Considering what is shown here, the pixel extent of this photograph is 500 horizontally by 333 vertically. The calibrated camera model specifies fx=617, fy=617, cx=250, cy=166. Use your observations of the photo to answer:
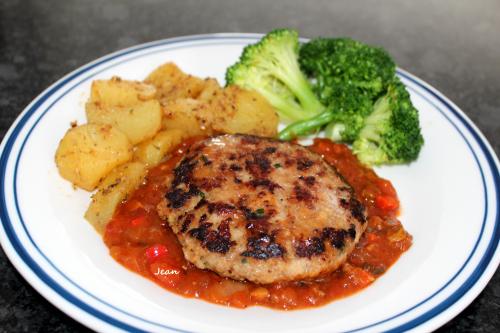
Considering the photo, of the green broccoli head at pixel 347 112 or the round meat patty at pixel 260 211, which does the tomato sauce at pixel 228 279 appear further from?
the green broccoli head at pixel 347 112

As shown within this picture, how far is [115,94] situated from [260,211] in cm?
178

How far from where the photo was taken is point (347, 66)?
5262 mm

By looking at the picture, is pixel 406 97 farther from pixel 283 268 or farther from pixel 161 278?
pixel 161 278

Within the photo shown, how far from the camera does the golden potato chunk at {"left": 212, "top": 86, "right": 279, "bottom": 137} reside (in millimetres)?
4988

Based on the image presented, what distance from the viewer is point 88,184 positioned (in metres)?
4.41

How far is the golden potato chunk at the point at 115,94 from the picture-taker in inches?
195

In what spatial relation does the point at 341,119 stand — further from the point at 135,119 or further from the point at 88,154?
the point at 88,154

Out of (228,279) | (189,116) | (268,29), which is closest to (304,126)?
(189,116)

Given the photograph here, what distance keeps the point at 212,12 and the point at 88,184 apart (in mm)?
4098

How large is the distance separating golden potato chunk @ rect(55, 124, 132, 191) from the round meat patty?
0.46 m

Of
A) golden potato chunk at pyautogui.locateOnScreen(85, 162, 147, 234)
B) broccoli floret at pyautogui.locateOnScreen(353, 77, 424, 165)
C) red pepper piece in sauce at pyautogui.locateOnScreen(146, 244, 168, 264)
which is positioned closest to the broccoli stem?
broccoli floret at pyautogui.locateOnScreen(353, 77, 424, 165)

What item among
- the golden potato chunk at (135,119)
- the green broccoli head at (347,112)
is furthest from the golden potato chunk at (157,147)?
the green broccoli head at (347,112)

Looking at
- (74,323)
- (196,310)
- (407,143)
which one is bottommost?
(74,323)

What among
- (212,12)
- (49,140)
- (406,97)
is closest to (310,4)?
(212,12)
